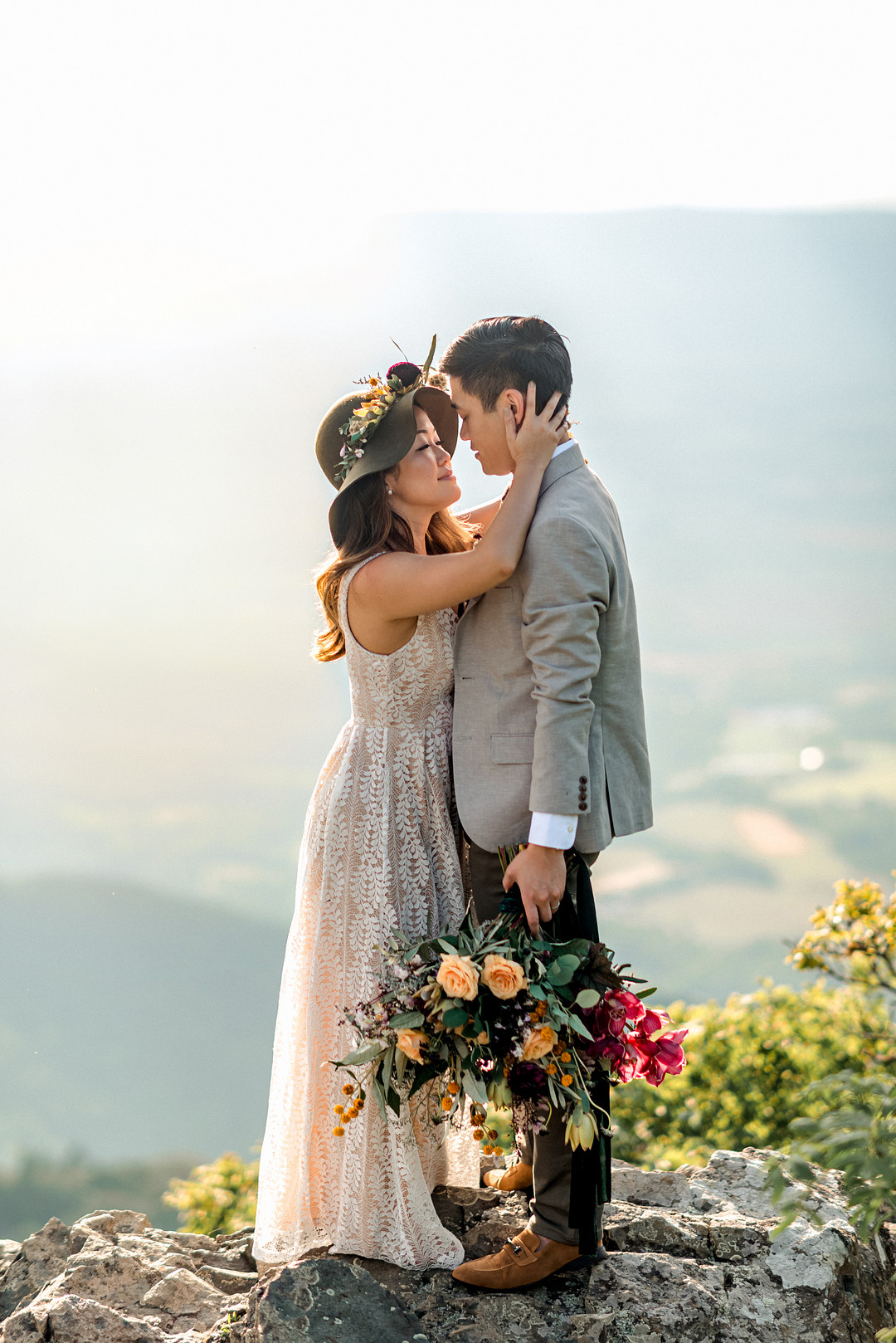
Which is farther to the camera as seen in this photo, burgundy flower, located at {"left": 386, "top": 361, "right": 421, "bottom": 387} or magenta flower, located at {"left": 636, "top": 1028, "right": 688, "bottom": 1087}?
burgundy flower, located at {"left": 386, "top": 361, "right": 421, "bottom": 387}

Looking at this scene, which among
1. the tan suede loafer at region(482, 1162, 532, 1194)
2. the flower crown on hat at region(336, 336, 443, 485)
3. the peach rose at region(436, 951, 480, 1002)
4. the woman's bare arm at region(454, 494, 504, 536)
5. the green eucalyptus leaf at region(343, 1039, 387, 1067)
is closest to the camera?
the peach rose at region(436, 951, 480, 1002)

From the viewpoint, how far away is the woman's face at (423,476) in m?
2.97

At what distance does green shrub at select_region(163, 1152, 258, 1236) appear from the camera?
479 cm

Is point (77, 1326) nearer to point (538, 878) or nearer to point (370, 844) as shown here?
point (370, 844)

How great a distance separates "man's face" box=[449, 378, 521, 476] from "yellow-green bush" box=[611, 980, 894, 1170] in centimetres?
315

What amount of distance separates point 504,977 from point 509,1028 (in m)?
0.14

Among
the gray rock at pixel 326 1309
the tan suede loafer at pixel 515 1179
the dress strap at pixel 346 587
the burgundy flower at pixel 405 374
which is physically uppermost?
the burgundy flower at pixel 405 374

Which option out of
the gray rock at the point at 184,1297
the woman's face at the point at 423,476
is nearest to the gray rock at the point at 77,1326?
the gray rock at the point at 184,1297

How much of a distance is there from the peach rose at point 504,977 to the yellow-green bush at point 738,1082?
2574 mm

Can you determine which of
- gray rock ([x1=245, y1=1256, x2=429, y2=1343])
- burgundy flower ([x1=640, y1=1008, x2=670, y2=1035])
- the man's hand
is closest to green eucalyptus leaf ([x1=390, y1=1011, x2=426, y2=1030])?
the man's hand

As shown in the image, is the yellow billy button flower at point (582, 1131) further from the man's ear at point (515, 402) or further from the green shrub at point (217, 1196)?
the green shrub at point (217, 1196)

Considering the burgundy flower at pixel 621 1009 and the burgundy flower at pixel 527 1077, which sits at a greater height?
the burgundy flower at pixel 621 1009

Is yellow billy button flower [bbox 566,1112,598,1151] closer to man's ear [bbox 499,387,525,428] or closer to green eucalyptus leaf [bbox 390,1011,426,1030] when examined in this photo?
green eucalyptus leaf [bbox 390,1011,426,1030]

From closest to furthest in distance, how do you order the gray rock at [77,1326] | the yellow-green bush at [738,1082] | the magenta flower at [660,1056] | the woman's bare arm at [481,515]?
the magenta flower at [660,1056] → the gray rock at [77,1326] → the woman's bare arm at [481,515] → the yellow-green bush at [738,1082]
